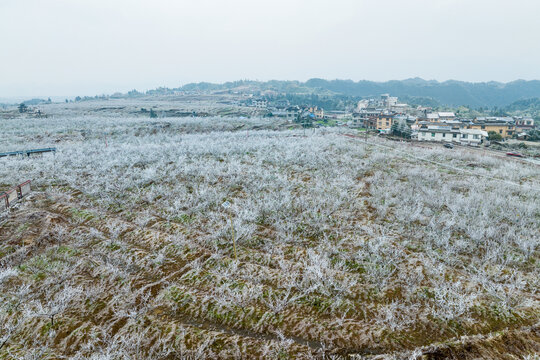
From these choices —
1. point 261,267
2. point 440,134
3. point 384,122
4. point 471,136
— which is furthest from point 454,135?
point 261,267

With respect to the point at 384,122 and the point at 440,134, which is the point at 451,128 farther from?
the point at 384,122

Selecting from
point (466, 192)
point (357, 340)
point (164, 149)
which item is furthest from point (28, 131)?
point (466, 192)

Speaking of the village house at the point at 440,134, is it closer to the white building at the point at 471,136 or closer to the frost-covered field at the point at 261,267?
the white building at the point at 471,136

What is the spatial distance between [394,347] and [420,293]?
238 centimetres

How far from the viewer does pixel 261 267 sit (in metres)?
8.97

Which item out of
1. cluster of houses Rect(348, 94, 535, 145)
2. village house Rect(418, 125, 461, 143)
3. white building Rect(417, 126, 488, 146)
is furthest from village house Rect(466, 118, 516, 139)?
village house Rect(418, 125, 461, 143)

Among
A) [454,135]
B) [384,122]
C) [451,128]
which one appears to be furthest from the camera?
[384,122]

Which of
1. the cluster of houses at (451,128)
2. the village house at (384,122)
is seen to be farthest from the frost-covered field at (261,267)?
the village house at (384,122)

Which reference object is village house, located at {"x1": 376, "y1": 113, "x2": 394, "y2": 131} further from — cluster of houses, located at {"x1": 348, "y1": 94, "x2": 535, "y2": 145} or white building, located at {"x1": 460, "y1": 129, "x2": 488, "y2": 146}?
white building, located at {"x1": 460, "y1": 129, "x2": 488, "y2": 146}

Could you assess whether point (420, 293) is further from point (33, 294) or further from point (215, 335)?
point (33, 294)

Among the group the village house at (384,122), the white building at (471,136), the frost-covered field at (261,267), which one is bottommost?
the frost-covered field at (261,267)

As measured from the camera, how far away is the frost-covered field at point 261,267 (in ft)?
20.8

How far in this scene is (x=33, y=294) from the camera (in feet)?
25.5

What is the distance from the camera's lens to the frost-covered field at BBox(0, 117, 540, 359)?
6.34 m
